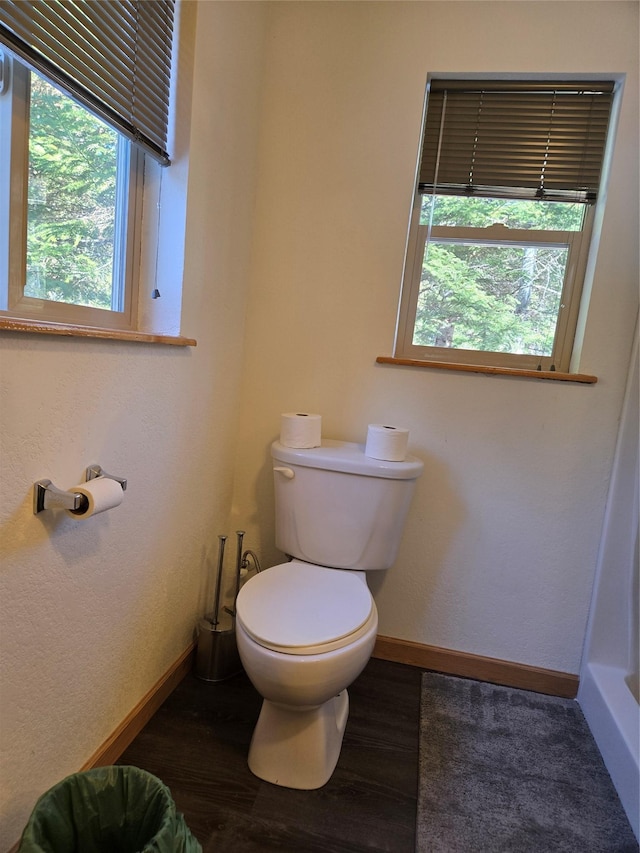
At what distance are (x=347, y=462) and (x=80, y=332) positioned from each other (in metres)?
0.82

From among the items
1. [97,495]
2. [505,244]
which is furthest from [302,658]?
[505,244]

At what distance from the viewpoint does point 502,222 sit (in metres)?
1.67

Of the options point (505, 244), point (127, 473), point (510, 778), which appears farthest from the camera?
point (505, 244)

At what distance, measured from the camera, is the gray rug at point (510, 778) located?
114 cm

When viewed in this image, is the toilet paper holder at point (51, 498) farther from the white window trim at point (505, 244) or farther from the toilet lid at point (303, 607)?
the white window trim at point (505, 244)

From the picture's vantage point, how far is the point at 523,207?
1662 mm

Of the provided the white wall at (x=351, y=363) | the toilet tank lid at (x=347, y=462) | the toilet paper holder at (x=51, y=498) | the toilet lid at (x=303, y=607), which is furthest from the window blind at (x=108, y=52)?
the toilet lid at (x=303, y=607)

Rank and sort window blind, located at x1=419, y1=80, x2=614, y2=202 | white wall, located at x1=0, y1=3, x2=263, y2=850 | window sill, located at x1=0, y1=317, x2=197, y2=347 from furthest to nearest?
window blind, located at x1=419, y1=80, x2=614, y2=202, white wall, located at x1=0, y1=3, x2=263, y2=850, window sill, located at x1=0, y1=317, x2=197, y2=347

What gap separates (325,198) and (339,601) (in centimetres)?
128

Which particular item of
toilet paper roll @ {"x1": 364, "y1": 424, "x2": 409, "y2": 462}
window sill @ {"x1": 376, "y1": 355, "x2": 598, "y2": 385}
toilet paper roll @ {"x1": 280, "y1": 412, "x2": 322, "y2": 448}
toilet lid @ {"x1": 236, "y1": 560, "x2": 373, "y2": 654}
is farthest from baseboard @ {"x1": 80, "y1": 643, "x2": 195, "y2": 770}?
window sill @ {"x1": 376, "y1": 355, "x2": 598, "y2": 385}

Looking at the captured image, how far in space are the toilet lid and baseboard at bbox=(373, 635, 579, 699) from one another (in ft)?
1.67

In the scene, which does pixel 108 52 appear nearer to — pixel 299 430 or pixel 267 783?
Result: pixel 299 430

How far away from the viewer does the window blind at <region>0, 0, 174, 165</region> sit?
2.72 feet

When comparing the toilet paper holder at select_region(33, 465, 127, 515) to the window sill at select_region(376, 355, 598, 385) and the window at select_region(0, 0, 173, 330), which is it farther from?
the window sill at select_region(376, 355, 598, 385)
